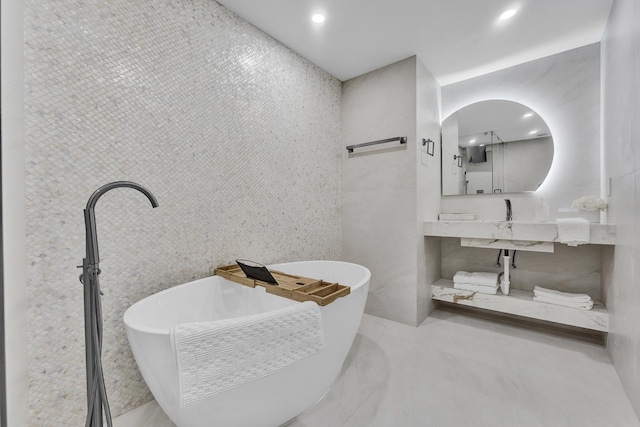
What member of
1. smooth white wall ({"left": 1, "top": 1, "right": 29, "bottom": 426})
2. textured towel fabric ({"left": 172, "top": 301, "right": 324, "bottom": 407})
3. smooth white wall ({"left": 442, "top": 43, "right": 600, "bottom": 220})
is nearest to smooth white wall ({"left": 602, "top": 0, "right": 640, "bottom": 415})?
smooth white wall ({"left": 442, "top": 43, "right": 600, "bottom": 220})

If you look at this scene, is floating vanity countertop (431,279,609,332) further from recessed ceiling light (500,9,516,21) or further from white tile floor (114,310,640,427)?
recessed ceiling light (500,9,516,21)

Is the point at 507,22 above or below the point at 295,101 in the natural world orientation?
above

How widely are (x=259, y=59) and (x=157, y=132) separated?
40.1 inches

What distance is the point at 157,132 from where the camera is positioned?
149 cm

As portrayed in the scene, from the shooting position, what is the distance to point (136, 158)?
1.42 metres

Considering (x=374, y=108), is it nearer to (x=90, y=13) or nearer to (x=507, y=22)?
(x=507, y=22)

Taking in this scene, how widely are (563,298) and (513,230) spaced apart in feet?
2.06

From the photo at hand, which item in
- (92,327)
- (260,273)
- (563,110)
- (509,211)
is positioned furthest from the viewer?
(509,211)

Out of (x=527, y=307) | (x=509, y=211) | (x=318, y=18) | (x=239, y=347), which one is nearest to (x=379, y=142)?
(x=318, y=18)

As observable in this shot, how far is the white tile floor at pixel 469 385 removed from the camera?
1.33 m

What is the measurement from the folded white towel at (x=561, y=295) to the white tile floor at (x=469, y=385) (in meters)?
0.35

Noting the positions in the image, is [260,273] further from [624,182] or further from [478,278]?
[624,182]

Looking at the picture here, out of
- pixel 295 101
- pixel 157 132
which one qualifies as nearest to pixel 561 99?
pixel 295 101

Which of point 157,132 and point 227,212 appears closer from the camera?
point 157,132
